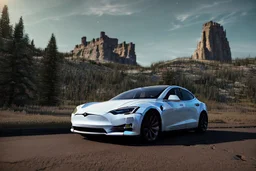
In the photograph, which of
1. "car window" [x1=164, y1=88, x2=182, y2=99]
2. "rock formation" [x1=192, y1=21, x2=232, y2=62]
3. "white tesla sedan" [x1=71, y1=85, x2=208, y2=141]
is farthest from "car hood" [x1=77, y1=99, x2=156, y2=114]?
"rock formation" [x1=192, y1=21, x2=232, y2=62]

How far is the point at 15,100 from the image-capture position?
79.2ft

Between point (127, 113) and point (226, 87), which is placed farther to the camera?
point (226, 87)

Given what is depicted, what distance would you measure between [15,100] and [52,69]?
937 cm

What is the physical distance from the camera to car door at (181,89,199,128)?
7954 mm

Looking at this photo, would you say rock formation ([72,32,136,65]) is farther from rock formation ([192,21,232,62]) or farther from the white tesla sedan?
the white tesla sedan

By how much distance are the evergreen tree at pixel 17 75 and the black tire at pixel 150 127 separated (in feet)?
67.4

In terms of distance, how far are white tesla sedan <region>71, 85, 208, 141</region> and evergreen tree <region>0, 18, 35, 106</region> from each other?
63.8 feet

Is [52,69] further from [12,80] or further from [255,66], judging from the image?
[255,66]

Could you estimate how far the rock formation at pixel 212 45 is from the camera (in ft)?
410

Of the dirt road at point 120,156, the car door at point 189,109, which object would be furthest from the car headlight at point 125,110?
the car door at point 189,109

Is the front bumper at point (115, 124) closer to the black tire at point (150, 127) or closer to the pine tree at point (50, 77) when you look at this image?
the black tire at point (150, 127)

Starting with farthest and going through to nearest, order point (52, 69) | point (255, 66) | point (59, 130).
→ point (255, 66) → point (52, 69) → point (59, 130)

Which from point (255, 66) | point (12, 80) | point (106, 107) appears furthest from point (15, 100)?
point (255, 66)

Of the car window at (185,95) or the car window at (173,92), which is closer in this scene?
the car window at (173,92)
